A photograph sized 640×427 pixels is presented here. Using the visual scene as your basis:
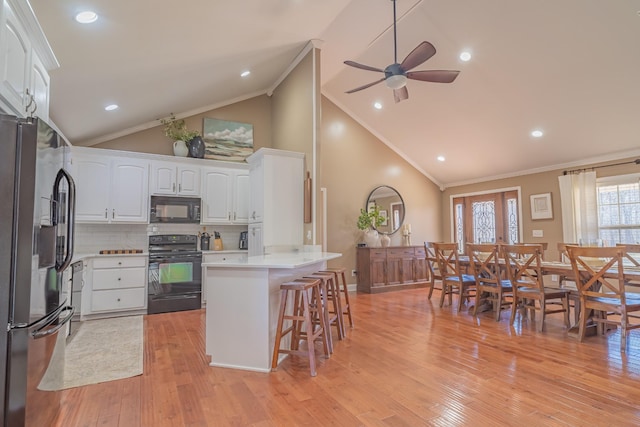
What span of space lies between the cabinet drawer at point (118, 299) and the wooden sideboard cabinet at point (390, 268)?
152 inches

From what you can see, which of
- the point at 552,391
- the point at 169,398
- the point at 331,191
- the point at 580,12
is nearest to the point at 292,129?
the point at 331,191

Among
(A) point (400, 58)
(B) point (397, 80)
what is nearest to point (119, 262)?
(B) point (397, 80)

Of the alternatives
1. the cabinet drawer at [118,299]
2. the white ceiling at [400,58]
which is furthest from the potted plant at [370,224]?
the cabinet drawer at [118,299]

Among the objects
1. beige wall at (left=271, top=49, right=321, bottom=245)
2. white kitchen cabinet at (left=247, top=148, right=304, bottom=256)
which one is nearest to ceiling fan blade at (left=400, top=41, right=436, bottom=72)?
beige wall at (left=271, top=49, right=321, bottom=245)

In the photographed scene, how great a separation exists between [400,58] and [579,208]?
3.91m

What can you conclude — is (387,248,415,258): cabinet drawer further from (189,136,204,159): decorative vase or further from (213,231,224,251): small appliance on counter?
(189,136,204,159): decorative vase

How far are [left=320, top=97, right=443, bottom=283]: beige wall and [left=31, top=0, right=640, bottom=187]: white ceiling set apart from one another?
802 mm

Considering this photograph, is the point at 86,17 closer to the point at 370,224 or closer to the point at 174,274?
the point at 174,274

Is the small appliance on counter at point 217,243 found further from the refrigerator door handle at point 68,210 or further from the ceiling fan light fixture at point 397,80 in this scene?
the ceiling fan light fixture at point 397,80

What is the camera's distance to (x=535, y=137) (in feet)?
18.5

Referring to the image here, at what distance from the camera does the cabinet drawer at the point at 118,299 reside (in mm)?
4605

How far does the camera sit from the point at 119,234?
17.1 ft

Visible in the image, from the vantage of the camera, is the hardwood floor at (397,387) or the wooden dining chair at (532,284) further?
the wooden dining chair at (532,284)

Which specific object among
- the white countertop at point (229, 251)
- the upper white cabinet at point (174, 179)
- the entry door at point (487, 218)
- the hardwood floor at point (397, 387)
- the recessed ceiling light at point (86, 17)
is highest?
the recessed ceiling light at point (86, 17)
